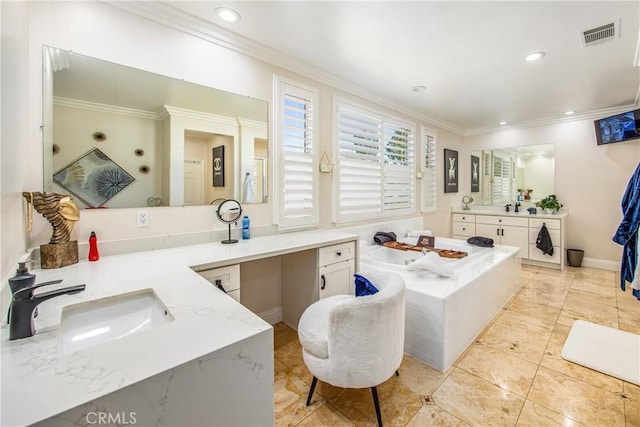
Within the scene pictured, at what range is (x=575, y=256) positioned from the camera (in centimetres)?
445

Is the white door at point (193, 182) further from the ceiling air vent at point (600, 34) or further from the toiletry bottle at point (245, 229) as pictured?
the ceiling air vent at point (600, 34)

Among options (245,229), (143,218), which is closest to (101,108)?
(143,218)

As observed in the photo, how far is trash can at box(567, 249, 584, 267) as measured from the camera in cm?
443

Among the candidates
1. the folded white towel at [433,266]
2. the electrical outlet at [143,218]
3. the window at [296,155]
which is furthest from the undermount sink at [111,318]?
the folded white towel at [433,266]

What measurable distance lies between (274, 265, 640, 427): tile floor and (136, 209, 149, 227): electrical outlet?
1392 mm

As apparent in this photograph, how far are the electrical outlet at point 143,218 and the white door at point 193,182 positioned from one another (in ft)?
0.87

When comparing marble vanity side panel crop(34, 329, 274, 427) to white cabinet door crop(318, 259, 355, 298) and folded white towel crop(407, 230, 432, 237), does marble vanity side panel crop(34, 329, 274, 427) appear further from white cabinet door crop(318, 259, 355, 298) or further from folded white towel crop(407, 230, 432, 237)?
folded white towel crop(407, 230, 432, 237)

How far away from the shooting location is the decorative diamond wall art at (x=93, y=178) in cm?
165

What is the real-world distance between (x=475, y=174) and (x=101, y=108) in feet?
19.2

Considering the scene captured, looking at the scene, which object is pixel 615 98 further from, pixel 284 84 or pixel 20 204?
pixel 20 204

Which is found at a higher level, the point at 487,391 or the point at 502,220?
the point at 502,220

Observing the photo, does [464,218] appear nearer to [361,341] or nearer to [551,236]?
[551,236]

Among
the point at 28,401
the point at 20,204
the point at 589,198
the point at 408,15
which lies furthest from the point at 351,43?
the point at 589,198

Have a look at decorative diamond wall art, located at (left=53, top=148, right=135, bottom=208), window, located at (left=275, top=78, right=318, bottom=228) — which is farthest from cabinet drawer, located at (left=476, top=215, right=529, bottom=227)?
decorative diamond wall art, located at (left=53, top=148, right=135, bottom=208)
